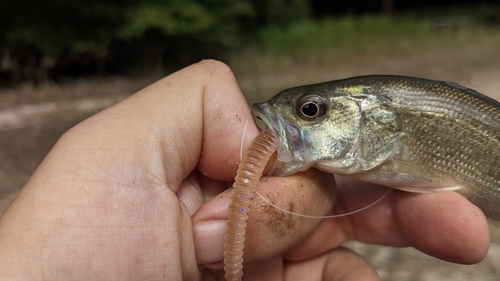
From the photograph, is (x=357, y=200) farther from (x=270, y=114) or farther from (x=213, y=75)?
(x=213, y=75)

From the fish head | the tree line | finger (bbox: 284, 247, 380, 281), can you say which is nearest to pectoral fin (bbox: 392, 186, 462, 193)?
the fish head

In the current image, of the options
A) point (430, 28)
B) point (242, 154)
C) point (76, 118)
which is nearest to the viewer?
point (242, 154)

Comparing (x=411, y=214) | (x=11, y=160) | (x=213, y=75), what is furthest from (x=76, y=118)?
(x=411, y=214)

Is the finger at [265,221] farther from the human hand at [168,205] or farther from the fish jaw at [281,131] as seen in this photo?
the fish jaw at [281,131]

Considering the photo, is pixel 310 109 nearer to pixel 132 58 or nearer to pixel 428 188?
pixel 428 188

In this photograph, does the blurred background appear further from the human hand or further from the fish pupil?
the fish pupil
